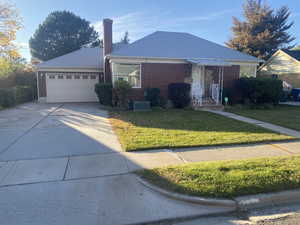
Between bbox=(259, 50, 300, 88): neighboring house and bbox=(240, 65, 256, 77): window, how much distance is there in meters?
8.64

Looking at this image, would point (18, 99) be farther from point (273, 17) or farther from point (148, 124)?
point (273, 17)

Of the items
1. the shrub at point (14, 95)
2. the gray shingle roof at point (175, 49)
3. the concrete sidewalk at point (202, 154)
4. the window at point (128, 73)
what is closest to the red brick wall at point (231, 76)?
the gray shingle roof at point (175, 49)

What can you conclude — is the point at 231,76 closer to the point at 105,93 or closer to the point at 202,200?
the point at 105,93

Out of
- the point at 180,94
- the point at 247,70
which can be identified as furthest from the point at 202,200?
the point at 247,70

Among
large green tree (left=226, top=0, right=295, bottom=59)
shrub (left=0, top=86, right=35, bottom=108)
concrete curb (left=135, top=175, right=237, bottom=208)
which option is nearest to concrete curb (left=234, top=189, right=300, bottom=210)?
concrete curb (left=135, top=175, right=237, bottom=208)

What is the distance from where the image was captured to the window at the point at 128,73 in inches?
468

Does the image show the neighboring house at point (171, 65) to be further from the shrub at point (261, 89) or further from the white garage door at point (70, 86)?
the shrub at point (261, 89)

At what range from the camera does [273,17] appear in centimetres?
2758

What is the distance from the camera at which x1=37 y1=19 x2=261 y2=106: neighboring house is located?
11922mm

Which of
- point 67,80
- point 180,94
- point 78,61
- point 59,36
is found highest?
point 59,36

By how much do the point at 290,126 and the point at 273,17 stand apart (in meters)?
28.2

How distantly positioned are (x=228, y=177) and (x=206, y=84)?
10.8 m

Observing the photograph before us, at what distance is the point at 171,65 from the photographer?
1230cm

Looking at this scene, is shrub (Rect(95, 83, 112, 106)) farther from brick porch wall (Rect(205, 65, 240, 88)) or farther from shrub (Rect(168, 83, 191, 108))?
brick porch wall (Rect(205, 65, 240, 88))
